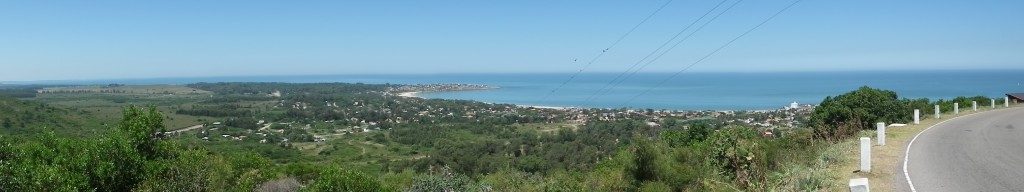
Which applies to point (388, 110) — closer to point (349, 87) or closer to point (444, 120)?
point (444, 120)

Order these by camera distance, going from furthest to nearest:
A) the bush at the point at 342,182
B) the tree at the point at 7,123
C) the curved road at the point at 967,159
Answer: the tree at the point at 7,123 < the bush at the point at 342,182 < the curved road at the point at 967,159

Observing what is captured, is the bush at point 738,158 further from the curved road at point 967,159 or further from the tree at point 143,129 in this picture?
the tree at point 143,129

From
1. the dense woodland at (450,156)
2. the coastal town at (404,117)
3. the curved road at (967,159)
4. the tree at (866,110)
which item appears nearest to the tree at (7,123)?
the dense woodland at (450,156)

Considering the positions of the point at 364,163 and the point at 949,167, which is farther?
the point at 364,163

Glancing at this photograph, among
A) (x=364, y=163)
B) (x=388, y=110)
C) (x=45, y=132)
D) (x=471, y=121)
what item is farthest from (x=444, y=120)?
(x=45, y=132)

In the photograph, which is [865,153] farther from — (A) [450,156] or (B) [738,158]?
(A) [450,156]

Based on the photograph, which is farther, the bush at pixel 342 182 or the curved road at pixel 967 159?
the bush at pixel 342 182
